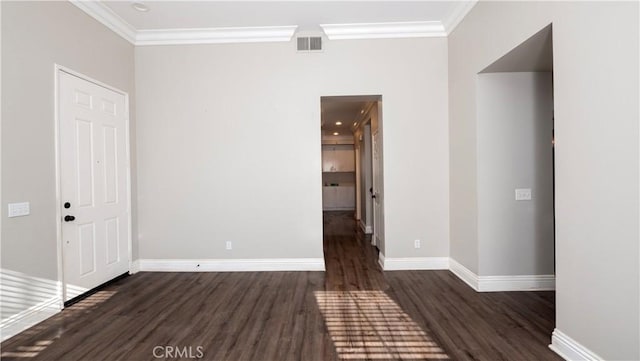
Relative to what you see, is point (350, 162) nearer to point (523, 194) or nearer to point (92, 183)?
point (523, 194)

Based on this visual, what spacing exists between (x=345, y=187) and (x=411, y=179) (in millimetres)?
7421

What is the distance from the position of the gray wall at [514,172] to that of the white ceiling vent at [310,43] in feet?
6.86

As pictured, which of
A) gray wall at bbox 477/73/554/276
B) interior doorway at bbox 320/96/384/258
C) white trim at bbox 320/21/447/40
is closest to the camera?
gray wall at bbox 477/73/554/276

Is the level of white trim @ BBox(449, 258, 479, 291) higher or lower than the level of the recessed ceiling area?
lower

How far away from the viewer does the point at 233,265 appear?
4.18 meters

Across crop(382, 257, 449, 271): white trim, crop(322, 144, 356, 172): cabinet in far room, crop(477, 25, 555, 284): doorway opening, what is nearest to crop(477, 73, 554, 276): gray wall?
crop(477, 25, 555, 284): doorway opening

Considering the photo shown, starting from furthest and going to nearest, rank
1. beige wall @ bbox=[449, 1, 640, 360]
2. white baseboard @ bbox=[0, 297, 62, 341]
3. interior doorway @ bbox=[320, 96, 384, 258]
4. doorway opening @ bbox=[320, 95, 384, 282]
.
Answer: interior doorway @ bbox=[320, 96, 384, 258]
doorway opening @ bbox=[320, 95, 384, 282]
white baseboard @ bbox=[0, 297, 62, 341]
beige wall @ bbox=[449, 1, 640, 360]

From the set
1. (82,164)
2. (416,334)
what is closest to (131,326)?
(82,164)

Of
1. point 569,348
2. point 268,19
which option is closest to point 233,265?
point 268,19

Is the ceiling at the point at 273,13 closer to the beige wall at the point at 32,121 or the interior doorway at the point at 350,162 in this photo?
the beige wall at the point at 32,121

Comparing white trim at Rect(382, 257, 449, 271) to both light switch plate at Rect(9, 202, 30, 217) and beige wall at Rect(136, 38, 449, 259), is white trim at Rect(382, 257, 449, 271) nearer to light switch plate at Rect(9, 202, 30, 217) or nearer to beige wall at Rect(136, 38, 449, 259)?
beige wall at Rect(136, 38, 449, 259)

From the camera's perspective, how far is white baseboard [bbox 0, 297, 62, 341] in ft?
7.98

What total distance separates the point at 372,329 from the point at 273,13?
3.68m

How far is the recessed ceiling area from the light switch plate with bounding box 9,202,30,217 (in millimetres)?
3395
